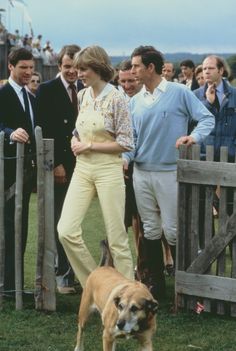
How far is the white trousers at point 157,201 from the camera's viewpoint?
26.1 feet

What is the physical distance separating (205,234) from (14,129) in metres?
1.98

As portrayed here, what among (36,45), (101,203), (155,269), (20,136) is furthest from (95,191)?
(36,45)

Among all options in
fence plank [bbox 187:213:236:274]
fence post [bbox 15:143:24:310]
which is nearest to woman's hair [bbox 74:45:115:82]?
fence post [bbox 15:143:24:310]

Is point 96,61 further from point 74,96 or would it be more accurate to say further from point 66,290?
point 66,290

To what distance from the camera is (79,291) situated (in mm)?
8805

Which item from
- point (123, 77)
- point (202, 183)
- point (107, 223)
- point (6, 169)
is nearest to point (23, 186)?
point (6, 169)

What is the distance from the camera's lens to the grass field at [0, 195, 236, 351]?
22.7 feet

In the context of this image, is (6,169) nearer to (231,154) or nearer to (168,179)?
(168,179)

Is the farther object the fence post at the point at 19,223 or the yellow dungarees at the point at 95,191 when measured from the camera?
the fence post at the point at 19,223

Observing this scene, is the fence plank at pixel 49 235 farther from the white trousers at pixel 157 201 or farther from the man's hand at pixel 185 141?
the man's hand at pixel 185 141

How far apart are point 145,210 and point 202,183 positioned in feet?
2.38

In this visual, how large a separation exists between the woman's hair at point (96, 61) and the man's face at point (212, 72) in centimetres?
257

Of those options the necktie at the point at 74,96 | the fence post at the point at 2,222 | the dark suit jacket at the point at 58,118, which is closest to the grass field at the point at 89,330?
the fence post at the point at 2,222

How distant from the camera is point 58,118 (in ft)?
27.9
